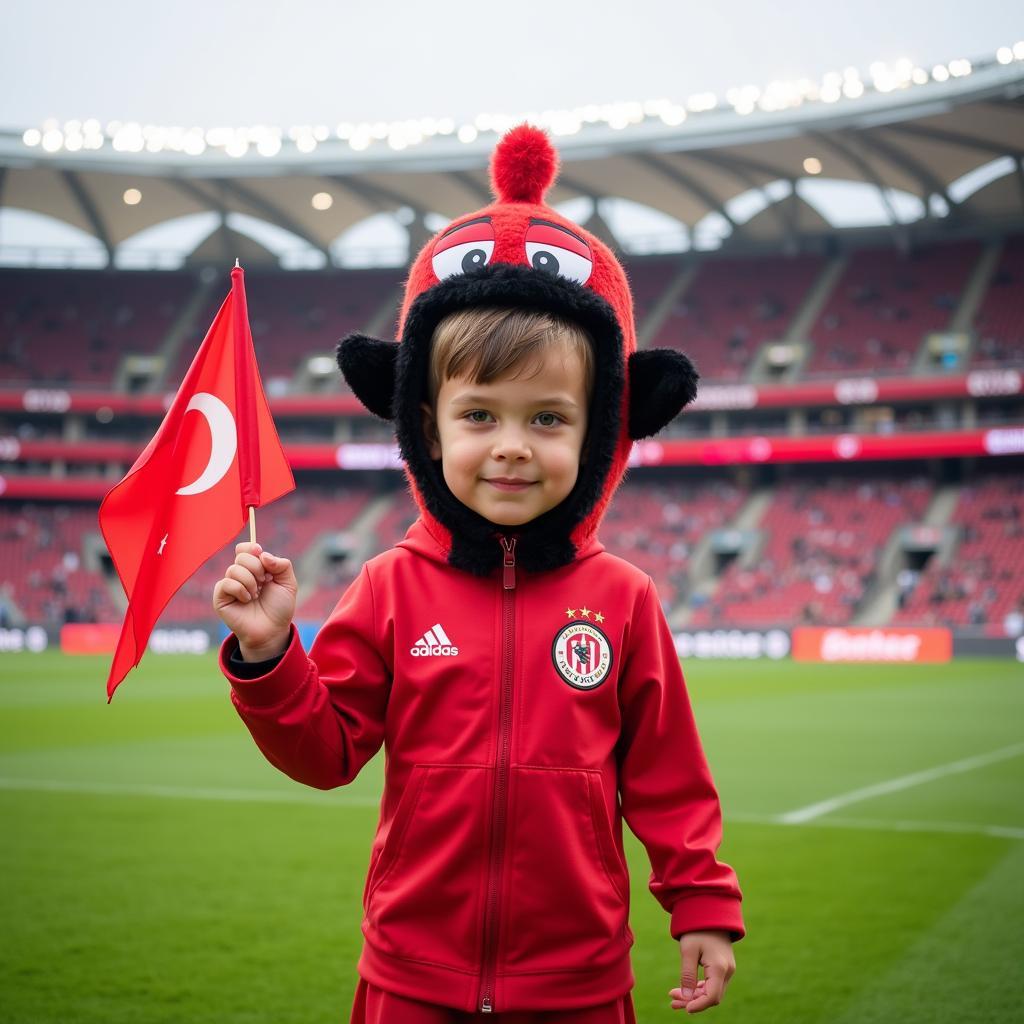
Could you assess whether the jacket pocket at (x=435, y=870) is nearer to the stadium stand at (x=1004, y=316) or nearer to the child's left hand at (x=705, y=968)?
the child's left hand at (x=705, y=968)

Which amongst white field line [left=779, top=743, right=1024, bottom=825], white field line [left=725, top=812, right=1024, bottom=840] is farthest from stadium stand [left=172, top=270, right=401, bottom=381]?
white field line [left=725, top=812, right=1024, bottom=840]

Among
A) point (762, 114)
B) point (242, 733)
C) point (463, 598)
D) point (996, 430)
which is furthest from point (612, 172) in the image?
point (463, 598)

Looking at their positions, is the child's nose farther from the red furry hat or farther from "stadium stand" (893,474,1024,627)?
"stadium stand" (893,474,1024,627)

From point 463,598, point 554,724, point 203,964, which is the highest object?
point 463,598

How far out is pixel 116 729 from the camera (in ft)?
48.3

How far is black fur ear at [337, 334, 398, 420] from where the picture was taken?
113 inches

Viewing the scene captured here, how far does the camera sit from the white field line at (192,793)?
985 centimetres

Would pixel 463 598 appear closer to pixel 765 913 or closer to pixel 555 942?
pixel 555 942

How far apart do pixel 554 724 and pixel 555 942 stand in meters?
0.45

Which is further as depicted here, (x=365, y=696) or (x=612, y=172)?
(x=612, y=172)

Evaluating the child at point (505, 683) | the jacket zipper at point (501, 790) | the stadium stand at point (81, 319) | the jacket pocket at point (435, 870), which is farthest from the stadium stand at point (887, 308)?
the jacket pocket at point (435, 870)

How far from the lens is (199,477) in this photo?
309 cm

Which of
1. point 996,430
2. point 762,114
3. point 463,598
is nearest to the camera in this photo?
point 463,598

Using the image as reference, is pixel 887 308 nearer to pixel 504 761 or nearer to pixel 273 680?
pixel 504 761
